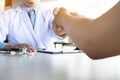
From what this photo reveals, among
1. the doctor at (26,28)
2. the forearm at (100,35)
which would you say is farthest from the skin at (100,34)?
the doctor at (26,28)

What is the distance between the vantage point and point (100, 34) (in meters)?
0.37

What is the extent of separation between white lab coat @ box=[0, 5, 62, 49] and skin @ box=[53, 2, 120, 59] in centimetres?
118

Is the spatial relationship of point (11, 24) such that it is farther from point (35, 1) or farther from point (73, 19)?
point (73, 19)

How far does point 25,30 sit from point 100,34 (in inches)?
50.5

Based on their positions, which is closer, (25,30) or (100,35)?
(100,35)

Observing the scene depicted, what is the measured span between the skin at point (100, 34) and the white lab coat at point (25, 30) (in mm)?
1176

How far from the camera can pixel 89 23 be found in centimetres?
40

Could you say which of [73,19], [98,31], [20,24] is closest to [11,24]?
[20,24]

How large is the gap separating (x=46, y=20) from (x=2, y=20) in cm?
31

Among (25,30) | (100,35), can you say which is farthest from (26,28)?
(100,35)

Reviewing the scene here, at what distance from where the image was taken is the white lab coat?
1.61 meters

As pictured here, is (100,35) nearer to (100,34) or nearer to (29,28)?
(100,34)

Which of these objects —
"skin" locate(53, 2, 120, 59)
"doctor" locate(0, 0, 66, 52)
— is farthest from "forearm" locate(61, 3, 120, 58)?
"doctor" locate(0, 0, 66, 52)

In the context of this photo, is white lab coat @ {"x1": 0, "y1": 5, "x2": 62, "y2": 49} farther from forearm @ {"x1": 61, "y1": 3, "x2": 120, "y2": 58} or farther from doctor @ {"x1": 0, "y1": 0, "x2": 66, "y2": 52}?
forearm @ {"x1": 61, "y1": 3, "x2": 120, "y2": 58}
